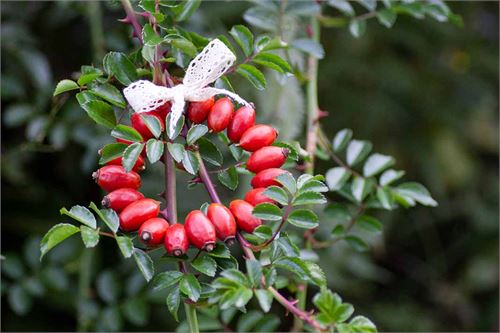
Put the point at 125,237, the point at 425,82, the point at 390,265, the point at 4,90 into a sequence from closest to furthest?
the point at 125,237 < the point at 4,90 < the point at 425,82 < the point at 390,265

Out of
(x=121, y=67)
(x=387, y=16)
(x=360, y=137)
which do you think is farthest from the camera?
(x=360, y=137)

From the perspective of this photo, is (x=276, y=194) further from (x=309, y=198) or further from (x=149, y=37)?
(x=149, y=37)

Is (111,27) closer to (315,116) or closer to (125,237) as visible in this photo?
(315,116)

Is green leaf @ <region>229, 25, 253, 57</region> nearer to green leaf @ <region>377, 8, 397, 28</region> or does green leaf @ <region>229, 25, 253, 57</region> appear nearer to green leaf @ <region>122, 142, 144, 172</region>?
green leaf @ <region>122, 142, 144, 172</region>

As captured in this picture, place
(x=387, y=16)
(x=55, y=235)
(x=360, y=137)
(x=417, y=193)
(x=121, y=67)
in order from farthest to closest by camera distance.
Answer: (x=360, y=137)
(x=387, y=16)
(x=417, y=193)
(x=121, y=67)
(x=55, y=235)

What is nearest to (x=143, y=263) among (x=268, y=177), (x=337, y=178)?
(x=268, y=177)

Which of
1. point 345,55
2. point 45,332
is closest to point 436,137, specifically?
point 345,55

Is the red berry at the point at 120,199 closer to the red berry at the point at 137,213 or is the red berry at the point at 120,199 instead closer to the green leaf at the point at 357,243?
the red berry at the point at 137,213
